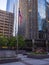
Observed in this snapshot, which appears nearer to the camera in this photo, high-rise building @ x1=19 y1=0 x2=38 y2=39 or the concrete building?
high-rise building @ x1=19 y1=0 x2=38 y2=39

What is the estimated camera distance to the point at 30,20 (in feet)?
265

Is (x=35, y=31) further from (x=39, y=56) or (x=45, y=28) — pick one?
(x=39, y=56)

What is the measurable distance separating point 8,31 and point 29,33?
39302mm

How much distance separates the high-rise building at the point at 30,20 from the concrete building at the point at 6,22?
3242 cm

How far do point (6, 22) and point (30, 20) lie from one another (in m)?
39.0

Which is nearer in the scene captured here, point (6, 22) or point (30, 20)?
point (30, 20)

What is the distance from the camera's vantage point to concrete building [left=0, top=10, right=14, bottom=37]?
11319 centimetres

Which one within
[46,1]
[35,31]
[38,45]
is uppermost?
Result: [46,1]

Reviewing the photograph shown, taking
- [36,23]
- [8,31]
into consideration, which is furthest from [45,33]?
[8,31]

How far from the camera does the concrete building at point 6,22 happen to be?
113 m

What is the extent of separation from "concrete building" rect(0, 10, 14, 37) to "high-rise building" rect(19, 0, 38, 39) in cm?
3242

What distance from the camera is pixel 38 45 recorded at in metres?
60.9

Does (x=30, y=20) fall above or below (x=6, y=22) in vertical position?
below

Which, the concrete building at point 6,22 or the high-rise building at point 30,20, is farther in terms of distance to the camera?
the concrete building at point 6,22
